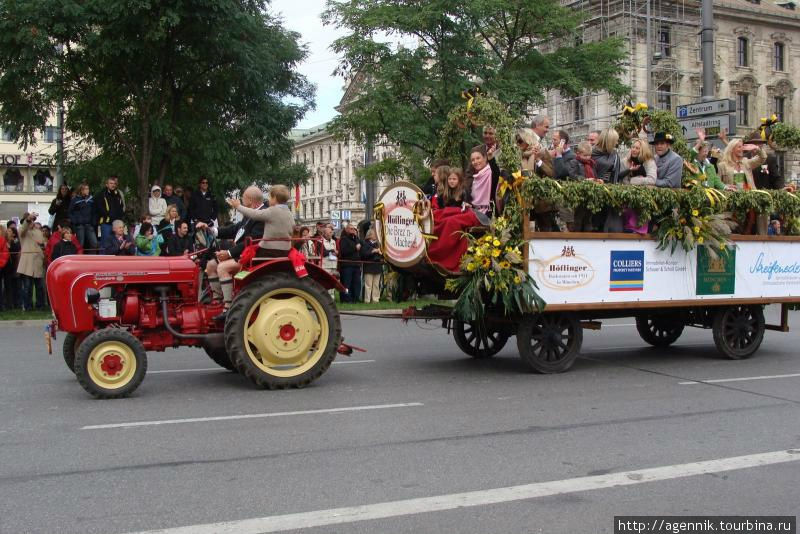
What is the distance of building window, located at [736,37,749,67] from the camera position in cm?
6262

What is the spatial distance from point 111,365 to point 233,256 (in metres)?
1.74

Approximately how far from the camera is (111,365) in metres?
8.20

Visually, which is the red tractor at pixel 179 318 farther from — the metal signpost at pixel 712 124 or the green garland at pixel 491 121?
the metal signpost at pixel 712 124

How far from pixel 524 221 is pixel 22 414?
547 centimetres

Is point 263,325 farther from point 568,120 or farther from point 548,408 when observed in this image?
point 568,120

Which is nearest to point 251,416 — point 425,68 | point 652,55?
point 425,68

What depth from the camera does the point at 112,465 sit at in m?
5.96

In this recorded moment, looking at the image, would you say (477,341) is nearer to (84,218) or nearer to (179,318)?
(179,318)

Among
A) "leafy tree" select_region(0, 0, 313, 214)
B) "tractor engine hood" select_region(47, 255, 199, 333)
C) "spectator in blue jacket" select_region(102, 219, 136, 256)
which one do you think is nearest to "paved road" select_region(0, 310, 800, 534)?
"tractor engine hood" select_region(47, 255, 199, 333)

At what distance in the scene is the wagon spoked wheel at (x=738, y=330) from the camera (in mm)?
11320

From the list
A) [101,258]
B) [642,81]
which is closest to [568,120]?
[642,81]

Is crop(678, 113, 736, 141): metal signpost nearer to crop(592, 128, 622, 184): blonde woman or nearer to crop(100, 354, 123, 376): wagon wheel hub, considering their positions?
crop(592, 128, 622, 184): blonde woman

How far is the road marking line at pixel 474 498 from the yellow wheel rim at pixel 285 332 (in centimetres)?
385

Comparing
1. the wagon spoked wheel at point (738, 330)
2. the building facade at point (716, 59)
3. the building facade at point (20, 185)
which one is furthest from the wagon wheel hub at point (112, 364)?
the building facade at point (20, 185)
